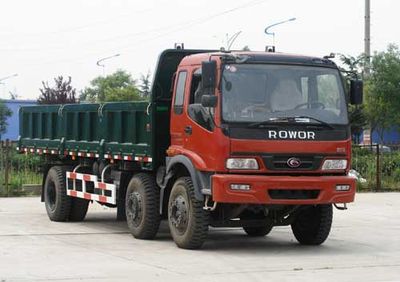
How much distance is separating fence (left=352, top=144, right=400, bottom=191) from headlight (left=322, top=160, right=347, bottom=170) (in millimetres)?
13513

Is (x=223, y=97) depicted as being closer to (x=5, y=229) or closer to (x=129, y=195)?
(x=129, y=195)

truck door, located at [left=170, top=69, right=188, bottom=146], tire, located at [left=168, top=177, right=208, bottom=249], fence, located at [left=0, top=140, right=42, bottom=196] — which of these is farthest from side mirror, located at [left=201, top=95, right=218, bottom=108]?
fence, located at [left=0, top=140, right=42, bottom=196]

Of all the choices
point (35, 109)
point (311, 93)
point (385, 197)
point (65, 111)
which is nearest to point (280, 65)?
point (311, 93)

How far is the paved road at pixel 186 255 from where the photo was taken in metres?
9.51

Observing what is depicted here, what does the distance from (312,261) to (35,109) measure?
→ 8.63 metres

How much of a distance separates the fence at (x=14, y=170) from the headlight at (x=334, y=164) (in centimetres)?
1235

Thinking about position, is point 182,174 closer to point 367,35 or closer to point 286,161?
point 286,161

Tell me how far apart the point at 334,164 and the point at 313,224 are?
156 cm

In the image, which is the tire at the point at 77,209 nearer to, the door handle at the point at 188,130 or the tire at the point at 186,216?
the tire at the point at 186,216

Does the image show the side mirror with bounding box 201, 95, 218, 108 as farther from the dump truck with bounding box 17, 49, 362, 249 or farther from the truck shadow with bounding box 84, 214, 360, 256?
the truck shadow with bounding box 84, 214, 360, 256

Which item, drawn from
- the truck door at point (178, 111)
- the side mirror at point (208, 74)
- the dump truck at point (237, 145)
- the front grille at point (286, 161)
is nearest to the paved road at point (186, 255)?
A: the dump truck at point (237, 145)

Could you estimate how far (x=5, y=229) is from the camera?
14.1 meters

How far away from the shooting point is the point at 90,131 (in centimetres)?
1473

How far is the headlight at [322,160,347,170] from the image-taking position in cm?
1130
